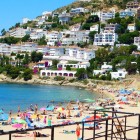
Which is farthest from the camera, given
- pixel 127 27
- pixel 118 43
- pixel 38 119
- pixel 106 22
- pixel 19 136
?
pixel 106 22

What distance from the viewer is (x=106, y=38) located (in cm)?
9681

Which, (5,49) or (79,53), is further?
(5,49)

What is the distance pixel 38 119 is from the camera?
23703 mm

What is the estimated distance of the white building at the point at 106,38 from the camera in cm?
9631

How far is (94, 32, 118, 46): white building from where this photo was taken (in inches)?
3792

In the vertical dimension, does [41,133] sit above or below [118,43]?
below

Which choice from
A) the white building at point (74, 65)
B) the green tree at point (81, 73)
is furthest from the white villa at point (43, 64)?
the green tree at point (81, 73)

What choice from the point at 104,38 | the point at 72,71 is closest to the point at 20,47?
the point at 104,38

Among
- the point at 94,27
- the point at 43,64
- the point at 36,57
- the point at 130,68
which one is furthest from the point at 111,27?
the point at 130,68

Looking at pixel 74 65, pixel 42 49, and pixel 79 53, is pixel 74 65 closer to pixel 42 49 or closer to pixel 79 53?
pixel 79 53

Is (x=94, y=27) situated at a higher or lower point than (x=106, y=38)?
higher

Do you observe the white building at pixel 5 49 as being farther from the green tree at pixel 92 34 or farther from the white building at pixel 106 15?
the white building at pixel 106 15

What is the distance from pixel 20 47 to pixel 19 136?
294 ft

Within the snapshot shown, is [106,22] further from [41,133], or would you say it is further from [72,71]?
[41,133]
